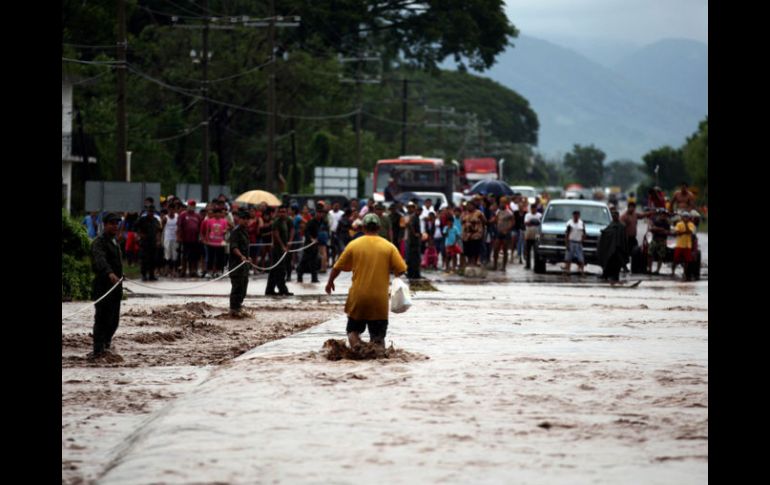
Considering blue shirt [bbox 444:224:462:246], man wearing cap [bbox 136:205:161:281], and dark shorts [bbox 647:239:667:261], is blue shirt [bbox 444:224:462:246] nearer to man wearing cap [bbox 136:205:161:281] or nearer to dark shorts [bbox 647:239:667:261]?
dark shorts [bbox 647:239:667:261]

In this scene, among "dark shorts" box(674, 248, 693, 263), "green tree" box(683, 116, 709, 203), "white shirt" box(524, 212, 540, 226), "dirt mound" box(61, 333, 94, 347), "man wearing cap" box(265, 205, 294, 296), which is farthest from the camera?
"green tree" box(683, 116, 709, 203)

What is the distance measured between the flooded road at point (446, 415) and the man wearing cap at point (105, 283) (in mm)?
1706

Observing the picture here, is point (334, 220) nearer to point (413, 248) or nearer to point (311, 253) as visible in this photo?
point (413, 248)

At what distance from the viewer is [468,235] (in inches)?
1430

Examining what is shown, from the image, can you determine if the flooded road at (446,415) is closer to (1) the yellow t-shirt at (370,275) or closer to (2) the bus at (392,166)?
(1) the yellow t-shirt at (370,275)

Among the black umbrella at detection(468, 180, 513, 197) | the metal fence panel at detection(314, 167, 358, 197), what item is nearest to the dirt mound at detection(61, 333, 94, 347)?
the black umbrella at detection(468, 180, 513, 197)

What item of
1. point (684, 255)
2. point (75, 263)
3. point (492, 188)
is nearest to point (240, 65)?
point (492, 188)

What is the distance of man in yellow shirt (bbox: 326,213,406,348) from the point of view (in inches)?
623

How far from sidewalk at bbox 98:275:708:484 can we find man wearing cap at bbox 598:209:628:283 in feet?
47.3

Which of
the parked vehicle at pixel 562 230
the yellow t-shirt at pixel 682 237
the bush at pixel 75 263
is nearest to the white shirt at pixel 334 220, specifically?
the parked vehicle at pixel 562 230

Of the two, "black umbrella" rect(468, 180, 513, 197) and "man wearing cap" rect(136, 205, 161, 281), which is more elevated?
"black umbrella" rect(468, 180, 513, 197)

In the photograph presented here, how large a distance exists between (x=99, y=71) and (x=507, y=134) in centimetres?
12039

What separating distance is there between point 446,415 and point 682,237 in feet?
79.2
